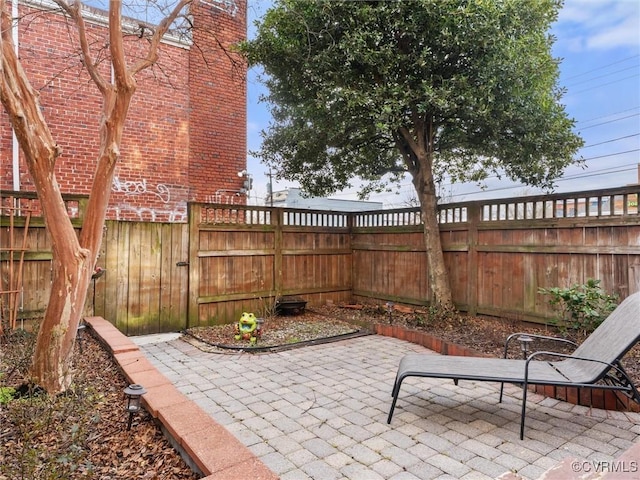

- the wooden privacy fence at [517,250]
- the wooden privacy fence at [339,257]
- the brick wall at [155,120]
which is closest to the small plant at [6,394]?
the wooden privacy fence at [339,257]

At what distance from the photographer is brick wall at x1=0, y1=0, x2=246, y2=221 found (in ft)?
19.2

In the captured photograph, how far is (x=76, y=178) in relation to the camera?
20.2ft

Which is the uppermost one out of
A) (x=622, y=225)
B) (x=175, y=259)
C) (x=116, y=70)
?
(x=116, y=70)

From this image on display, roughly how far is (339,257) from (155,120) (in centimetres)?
404

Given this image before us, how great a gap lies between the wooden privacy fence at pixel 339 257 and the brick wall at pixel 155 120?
4.95 feet

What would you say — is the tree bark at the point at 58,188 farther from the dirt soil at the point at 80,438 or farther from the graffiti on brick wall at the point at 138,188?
the graffiti on brick wall at the point at 138,188

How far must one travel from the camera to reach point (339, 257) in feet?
23.8

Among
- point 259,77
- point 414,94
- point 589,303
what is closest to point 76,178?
point 259,77

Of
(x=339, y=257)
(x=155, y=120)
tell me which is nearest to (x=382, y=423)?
(x=339, y=257)

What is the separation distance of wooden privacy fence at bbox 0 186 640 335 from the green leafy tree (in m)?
0.55

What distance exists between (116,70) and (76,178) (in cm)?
419

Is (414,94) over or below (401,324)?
over

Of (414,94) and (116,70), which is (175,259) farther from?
(414,94)

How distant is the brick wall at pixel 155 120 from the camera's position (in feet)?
19.2
